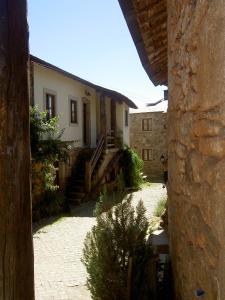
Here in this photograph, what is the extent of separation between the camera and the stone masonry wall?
1.71 metres

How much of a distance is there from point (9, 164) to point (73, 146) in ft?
47.1

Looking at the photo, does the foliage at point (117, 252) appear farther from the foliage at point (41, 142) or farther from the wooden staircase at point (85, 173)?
the wooden staircase at point (85, 173)

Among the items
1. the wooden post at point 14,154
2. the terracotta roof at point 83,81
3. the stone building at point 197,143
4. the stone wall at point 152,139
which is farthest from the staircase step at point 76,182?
the wooden post at point 14,154

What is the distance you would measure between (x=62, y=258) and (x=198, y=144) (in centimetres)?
661

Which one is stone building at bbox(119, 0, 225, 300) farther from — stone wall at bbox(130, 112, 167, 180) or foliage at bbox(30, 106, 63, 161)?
stone wall at bbox(130, 112, 167, 180)

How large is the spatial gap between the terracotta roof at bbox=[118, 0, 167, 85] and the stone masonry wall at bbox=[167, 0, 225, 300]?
0.58m

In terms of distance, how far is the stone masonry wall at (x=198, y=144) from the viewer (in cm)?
171

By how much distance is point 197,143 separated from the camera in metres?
2.18

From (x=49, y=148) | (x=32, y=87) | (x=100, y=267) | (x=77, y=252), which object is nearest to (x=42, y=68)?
(x=32, y=87)

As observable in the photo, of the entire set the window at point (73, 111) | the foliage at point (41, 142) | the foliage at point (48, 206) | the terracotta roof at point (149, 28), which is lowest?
the foliage at point (48, 206)

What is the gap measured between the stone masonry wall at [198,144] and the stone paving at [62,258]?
3411 mm

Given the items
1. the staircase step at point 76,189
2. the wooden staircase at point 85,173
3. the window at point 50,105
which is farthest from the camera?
the staircase step at point 76,189

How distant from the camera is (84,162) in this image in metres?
16.7

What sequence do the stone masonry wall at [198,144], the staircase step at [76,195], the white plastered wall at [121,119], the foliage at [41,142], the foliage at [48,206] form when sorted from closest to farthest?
the stone masonry wall at [198,144] < the foliage at [41,142] < the foliage at [48,206] < the staircase step at [76,195] < the white plastered wall at [121,119]
